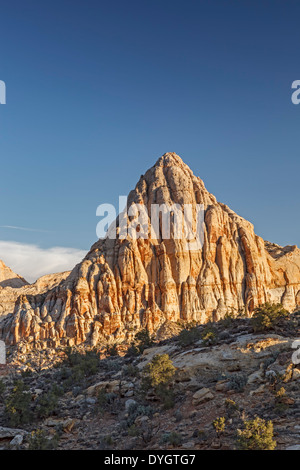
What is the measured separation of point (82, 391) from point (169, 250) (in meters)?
46.2

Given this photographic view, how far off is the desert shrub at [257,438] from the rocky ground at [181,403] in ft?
1.77

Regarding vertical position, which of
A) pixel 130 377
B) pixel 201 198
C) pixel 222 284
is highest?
pixel 201 198

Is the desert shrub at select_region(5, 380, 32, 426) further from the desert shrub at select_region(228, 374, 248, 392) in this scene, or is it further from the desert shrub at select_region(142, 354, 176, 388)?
the desert shrub at select_region(228, 374, 248, 392)

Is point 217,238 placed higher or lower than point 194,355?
higher

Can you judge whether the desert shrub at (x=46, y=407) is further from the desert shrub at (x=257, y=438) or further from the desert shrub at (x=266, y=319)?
the desert shrub at (x=266, y=319)

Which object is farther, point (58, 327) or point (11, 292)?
point (11, 292)

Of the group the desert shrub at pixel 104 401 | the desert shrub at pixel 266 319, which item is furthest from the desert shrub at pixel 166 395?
the desert shrub at pixel 266 319

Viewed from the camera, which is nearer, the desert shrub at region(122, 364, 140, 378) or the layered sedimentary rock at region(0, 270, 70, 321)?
the desert shrub at region(122, 364, 140, 378)

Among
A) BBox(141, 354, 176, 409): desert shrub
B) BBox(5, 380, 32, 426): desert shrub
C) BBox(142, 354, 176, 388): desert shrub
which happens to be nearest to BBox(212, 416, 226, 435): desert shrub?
BBox(141, 354, 176, 409): desert shrub

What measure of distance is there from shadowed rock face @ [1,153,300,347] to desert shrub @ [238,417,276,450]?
167 feet

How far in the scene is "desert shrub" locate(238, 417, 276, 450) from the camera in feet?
45.6
